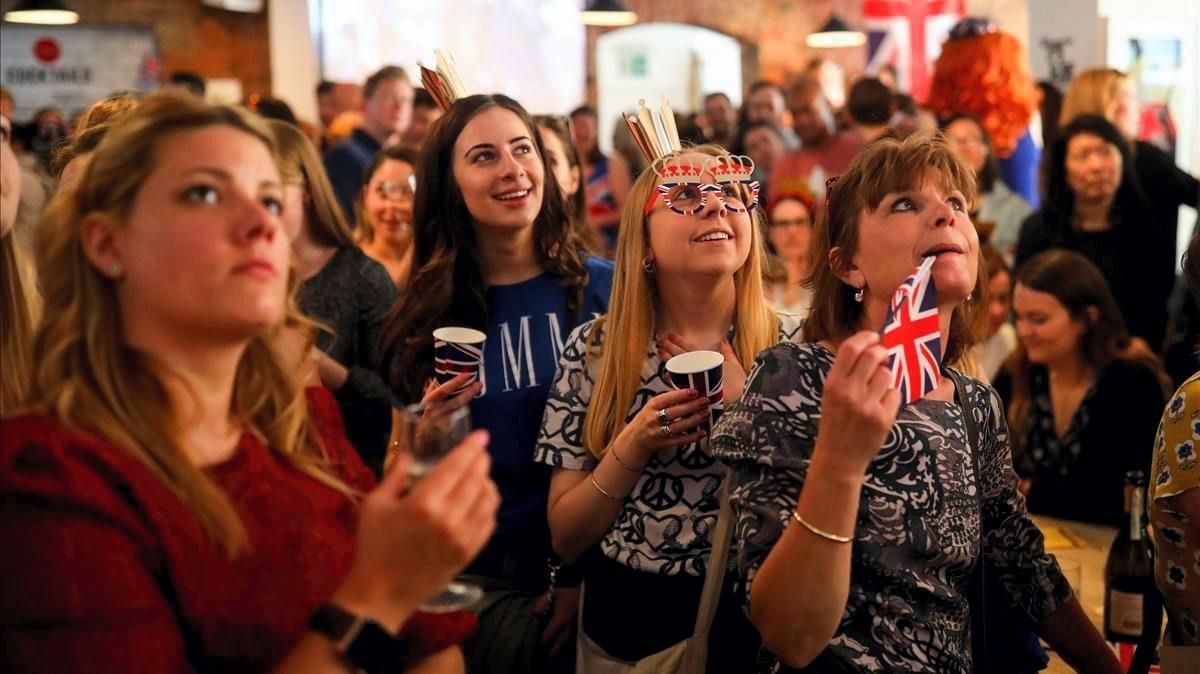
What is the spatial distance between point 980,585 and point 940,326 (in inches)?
17.3

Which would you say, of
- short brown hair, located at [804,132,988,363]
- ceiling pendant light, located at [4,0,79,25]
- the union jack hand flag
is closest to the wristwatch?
the union jack hand flag

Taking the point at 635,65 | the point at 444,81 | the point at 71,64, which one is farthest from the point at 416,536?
the point at 635,65

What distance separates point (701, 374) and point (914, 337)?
0.50 meters

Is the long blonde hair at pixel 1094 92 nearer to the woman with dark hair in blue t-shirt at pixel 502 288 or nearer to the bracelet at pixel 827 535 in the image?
the woman with dark hair in blue t-shirt at pixel 502 288

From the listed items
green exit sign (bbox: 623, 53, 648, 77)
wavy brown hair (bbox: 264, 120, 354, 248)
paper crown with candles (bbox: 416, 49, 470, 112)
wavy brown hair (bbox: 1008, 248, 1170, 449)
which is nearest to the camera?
paper crown with candles (bbox: 416, 49, 470, 112)

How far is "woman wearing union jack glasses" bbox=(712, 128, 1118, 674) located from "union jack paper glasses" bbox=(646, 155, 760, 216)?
0.37 m

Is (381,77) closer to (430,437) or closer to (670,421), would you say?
(670,421)

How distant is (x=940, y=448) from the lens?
2025mm

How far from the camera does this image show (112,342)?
1.53 m

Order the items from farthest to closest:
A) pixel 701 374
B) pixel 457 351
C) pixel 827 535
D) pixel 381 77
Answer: pixel 381 77
pixel 457 351
pixel 701 374
pixel 827 535

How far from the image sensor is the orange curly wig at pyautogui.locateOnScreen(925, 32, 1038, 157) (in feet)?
22.0

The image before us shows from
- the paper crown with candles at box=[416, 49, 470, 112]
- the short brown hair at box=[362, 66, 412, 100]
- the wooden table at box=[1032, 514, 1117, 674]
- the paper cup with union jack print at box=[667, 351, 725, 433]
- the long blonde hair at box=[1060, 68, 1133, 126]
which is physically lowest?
the wooden table at box=[1032, 514, 1117, 674]

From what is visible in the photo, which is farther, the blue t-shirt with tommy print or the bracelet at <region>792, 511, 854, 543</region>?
the blue t-shirt with tommy print

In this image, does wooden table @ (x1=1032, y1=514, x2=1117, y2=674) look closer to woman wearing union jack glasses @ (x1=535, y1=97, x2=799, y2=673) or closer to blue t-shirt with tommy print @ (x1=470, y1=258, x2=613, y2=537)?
woman wearing union jack glasses @ (x1=535, y1=97, x2=799, y2=673)
